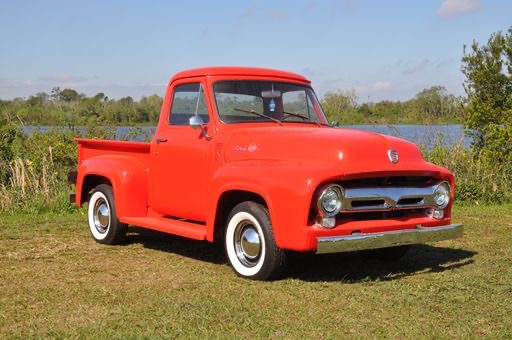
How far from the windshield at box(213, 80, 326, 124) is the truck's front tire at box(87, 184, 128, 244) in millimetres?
1909

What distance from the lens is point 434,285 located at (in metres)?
5.47

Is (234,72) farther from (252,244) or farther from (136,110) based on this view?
(136,110)

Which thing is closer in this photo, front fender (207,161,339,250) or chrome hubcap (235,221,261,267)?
front fender (207,161,339,250)

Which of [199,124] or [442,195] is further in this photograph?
[199,124]

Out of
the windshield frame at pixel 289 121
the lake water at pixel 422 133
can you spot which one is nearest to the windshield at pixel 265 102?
the windshield frame at pixel 289 121

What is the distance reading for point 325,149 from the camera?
217 inches

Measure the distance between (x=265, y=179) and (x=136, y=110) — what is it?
1014cm

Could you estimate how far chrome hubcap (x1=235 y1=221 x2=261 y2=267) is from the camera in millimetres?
5750

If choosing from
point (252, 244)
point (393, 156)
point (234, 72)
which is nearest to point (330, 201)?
point (393, 156)

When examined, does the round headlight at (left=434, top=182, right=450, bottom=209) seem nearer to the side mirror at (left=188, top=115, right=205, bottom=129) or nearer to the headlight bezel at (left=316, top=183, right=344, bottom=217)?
the headlight bezel at (left=316, top=183, right=344, bottom=217)

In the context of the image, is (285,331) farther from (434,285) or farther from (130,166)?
(130,166)

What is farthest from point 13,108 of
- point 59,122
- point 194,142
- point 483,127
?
point 483,127

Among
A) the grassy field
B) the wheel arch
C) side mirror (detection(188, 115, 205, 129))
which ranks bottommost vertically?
the grassy field

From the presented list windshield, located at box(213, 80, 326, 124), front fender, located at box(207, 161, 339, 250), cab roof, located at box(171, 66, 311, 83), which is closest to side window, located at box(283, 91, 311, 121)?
windshield, located at box(213, 80, 326, 124)
